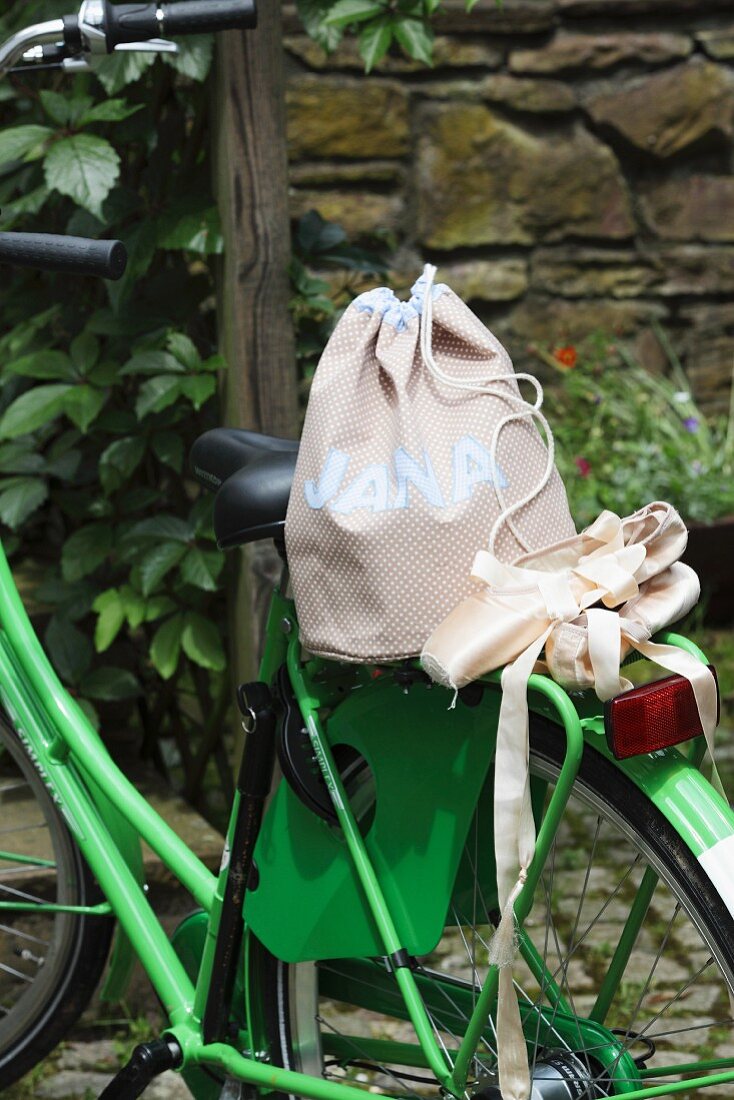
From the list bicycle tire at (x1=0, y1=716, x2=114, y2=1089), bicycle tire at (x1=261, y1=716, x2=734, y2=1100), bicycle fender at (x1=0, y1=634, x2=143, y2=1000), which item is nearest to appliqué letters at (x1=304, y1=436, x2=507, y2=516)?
bicycle tire at (x1=261, y1=716, x2=734, y2=1100)

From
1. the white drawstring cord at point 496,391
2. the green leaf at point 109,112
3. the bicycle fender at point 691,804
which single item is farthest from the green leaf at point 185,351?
the bicycle fender at point 691,804

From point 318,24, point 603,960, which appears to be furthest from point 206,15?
point 603,960

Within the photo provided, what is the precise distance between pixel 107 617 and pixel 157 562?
13 centimetres

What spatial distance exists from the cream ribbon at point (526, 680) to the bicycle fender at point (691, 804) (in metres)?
0.05

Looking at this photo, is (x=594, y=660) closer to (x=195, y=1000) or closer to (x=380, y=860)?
(x=380, y=860)

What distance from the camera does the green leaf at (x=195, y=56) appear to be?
2.17m

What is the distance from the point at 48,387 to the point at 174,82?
21.9 inches

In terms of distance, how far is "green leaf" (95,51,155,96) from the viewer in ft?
7.11

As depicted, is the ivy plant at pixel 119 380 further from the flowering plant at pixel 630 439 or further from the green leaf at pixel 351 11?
the flowering plant at pixel 630 439

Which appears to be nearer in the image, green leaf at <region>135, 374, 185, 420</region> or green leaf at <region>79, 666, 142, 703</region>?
green leaf at <region>135, 374, 185, 420</region>

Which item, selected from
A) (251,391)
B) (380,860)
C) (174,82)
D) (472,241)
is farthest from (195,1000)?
(472,241)

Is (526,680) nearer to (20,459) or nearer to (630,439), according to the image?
(20,459)

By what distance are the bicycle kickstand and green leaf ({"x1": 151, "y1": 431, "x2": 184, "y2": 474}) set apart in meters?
1.04

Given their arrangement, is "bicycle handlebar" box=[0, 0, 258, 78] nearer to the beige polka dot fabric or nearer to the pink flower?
the beige polka dot fabric
